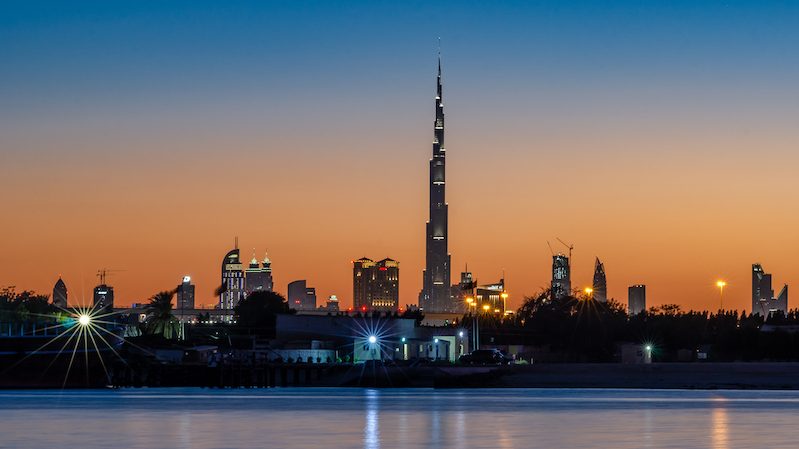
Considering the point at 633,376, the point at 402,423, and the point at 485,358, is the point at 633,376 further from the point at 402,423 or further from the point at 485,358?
the point at 402,423

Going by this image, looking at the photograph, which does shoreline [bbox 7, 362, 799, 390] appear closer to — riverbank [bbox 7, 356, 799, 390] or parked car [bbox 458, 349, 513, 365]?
riverbank [bbox 7, 356, 799, 390]

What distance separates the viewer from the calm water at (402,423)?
168ft

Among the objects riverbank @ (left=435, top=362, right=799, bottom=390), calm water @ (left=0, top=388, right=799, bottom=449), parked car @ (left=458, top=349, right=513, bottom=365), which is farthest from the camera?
parked car @ (left=458, top=349, right=513, bottom=365)

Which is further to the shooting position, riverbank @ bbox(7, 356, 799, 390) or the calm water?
riverbank @ bbox(7, 356, 799, 390)

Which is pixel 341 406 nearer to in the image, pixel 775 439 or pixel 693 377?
pixel 775 439

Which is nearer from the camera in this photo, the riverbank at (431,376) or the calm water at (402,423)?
the calm water at (402,423)

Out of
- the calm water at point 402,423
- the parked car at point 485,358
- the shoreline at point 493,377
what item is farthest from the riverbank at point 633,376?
the calm water at point 402,423

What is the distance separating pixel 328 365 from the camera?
141 metres

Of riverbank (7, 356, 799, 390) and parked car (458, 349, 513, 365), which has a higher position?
parked car (458, 349, 513, 365)

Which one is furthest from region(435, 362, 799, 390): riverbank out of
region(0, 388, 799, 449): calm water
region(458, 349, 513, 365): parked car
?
region(0, 388, 799, 449): calm water

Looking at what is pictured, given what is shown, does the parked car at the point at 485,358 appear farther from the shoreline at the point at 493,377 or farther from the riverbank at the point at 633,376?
the riverbank at the point at 633,376

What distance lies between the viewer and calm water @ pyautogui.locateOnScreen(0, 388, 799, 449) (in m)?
51.2

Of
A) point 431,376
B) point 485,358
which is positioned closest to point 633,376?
point 431,376

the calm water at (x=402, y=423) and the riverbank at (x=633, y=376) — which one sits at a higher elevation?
the riverbank at (x=633, y=376)
